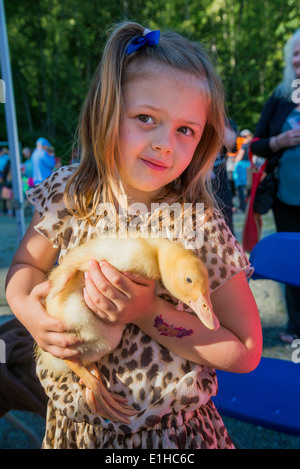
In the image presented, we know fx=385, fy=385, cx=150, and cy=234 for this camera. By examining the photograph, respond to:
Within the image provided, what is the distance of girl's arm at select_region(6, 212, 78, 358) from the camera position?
103 centimetres

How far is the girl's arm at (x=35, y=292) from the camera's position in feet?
3.39

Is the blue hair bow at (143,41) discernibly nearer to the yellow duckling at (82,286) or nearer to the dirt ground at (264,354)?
the yellow duckling at (82,286)

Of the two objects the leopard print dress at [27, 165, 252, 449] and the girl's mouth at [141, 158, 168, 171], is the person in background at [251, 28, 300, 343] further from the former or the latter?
the girl's mouth at [141, 158, 168, 171]

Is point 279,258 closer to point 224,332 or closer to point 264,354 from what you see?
point 224,332

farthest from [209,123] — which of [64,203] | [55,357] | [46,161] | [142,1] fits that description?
[142,1]

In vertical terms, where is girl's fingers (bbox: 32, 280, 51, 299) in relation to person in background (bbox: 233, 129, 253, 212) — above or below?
above

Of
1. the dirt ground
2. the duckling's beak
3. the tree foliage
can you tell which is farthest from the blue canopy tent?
the tree foliage

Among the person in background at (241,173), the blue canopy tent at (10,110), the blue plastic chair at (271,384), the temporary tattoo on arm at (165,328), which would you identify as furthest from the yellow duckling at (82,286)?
the person in background at (241,173)

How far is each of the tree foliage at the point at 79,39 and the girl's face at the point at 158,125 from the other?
1960 centimetres

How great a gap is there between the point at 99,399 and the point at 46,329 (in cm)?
24

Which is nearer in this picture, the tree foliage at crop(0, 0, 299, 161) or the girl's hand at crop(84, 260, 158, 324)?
the girl's hand at crop(84, 260, 158, 324)

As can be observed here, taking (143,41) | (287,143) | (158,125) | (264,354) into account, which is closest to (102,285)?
(158,125)

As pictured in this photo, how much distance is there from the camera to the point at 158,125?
42.8 inches
